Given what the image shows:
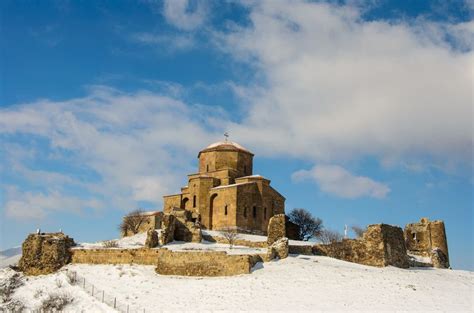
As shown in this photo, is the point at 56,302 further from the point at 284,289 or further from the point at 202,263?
the point at 284,289

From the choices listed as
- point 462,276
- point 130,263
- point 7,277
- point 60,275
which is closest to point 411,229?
point 462,276

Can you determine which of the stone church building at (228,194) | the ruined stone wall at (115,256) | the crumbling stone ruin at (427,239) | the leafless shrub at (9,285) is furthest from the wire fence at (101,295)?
the crumbling stone ruin at (427,239)

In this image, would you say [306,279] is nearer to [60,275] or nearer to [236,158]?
[60,275]

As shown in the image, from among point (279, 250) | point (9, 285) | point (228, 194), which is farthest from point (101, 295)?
point (228, 194)

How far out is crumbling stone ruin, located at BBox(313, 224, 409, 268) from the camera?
78.0 ft

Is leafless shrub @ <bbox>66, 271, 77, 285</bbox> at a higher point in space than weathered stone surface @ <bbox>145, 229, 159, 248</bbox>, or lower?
lower

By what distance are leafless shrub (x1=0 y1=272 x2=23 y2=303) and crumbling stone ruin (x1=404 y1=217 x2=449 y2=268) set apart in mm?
21933

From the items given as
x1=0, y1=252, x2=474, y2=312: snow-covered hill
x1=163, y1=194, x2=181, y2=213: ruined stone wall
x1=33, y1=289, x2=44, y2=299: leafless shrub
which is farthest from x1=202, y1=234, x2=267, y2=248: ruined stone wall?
x1=33, y1=289, x2=44, y2=299: leafless shrub

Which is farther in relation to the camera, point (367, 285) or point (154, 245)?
point (154, 245)

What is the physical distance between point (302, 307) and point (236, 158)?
2641 cm

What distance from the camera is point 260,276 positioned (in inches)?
812

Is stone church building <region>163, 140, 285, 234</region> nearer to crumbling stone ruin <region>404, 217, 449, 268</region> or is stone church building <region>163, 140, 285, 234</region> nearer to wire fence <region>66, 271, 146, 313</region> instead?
crumbling stone ruin <region>404, 217, 449, 268</region>

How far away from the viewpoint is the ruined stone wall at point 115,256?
24.6m

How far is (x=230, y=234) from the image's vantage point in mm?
34031
